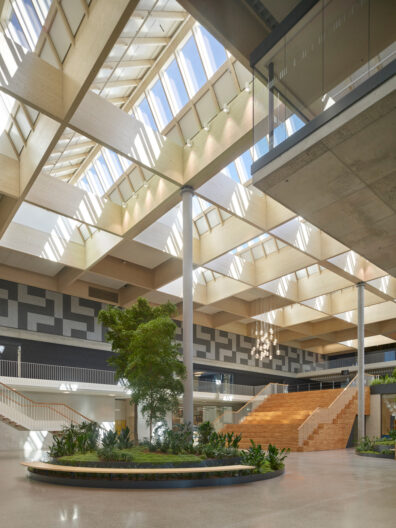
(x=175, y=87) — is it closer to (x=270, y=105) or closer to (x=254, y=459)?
(x=270, y=105)

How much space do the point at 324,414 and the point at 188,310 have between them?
12485 mm

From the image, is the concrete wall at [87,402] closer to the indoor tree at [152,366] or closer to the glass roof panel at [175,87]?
the indoor tree at [152,366]

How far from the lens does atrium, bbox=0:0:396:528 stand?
7.80 meters

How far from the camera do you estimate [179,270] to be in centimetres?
2322

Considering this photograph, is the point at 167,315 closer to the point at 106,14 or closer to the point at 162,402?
the point at 162,402

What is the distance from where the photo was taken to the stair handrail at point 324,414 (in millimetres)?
22109

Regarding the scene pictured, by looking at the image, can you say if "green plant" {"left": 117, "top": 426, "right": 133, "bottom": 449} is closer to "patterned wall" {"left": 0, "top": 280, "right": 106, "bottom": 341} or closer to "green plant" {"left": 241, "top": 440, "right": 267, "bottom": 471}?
"green plant" {"left": 241, "top": 440, "right": 267, "bottom": 471}

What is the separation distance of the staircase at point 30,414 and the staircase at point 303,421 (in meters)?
8.14

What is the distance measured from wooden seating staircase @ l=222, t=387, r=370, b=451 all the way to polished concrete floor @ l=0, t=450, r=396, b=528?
11967 millimetres

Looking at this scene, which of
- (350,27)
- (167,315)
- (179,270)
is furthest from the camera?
(179,270)

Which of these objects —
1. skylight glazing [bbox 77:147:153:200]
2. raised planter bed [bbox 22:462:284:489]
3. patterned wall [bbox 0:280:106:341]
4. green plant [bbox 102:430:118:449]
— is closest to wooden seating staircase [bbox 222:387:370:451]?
patterned wall [bbox 0:280:106:341]

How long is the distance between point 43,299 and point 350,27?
21.6 m

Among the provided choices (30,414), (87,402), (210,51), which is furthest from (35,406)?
(210,51)

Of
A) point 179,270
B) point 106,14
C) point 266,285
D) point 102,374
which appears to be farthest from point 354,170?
point 102,374
